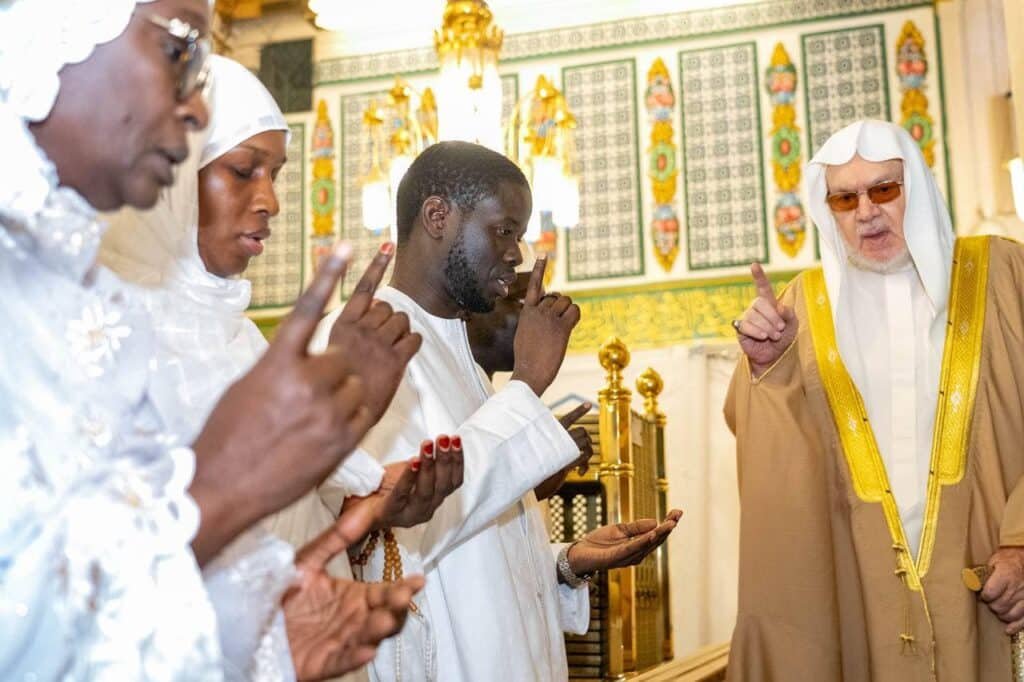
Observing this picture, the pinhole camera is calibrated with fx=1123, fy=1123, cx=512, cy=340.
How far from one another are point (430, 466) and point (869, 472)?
1698 millimetres

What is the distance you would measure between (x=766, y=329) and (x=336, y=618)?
6.77ft

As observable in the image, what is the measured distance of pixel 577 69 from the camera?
29.1 feet

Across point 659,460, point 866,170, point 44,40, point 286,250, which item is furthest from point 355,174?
point 44,40

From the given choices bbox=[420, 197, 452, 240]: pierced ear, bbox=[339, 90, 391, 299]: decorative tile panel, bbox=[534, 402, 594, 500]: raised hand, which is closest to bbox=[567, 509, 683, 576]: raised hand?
bbox=[534, 402, 594, 500]: raised hand

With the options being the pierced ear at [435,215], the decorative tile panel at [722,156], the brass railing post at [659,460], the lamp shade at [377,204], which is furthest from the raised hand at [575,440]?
the decorative tile panel at [722,156]

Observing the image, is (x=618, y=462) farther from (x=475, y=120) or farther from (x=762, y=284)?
(x=475, y=120)

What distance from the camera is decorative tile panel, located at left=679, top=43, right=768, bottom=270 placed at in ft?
27.4

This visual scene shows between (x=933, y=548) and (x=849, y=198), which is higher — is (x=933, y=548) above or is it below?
below

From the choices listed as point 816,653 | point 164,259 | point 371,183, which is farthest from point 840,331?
point 371,183

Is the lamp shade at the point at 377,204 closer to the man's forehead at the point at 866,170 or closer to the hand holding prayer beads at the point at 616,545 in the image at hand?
the man's forehead at the point at 866,170

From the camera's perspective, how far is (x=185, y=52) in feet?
4.40

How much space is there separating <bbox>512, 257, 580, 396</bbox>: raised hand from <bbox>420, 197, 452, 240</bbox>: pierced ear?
11.3 inches

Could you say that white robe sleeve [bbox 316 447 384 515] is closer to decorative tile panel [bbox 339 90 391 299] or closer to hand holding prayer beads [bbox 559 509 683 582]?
hand holding prayer beads [bbox 559 509 683 582]

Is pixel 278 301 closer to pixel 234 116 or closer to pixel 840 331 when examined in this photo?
pixel 840 331
